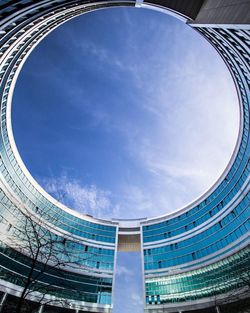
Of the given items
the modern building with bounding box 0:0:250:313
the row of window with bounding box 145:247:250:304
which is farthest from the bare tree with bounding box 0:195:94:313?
the row of window with bounding box 145:247:250:304

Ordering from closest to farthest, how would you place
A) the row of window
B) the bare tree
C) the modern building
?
the bare tree
the modern building
the row of window

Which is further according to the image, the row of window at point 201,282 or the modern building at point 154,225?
the row of window at point 201,282

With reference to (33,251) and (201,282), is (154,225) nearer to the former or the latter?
(201,282)

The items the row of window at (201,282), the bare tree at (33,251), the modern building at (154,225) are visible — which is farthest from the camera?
the row of window at (201,282)

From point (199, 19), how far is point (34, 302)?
51.9m

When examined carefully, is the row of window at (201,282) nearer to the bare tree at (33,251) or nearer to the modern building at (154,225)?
the modern building at (154,225)

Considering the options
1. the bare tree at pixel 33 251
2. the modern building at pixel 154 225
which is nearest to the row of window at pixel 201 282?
the modern building at pixel 154 225

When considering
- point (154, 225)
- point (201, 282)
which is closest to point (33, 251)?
point (201, 282)

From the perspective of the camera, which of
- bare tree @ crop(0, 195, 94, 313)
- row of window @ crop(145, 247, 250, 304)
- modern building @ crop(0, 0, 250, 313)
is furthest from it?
row of window @ crop(145, 247, 250, 304)

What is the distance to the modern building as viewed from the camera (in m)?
28.6

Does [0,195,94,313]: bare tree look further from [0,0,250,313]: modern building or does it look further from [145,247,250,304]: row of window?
[145,247,250,304]: row of window

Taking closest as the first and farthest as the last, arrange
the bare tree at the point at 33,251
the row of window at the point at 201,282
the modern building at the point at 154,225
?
the bare tree at the point at 33,251, the modern building at the point at 154,225, the row of window at the point at 201,282

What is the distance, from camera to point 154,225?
63469 millimetres

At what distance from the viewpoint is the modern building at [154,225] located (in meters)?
28.6
